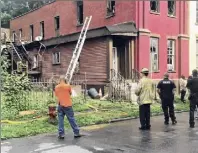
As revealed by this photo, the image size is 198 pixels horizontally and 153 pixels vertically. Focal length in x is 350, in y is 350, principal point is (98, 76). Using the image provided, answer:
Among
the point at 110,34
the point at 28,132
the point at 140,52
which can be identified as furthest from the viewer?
the point at 140,52

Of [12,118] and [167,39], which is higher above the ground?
[167,39]

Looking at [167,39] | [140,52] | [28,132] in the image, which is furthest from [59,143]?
[167,39]

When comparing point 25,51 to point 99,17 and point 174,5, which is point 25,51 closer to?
point 99,17

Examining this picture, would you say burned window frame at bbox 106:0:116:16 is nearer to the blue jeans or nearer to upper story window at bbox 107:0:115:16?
upper story window at bbox 107:0:115:16

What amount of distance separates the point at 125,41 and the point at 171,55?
4.27 m

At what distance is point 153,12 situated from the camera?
21000 mm

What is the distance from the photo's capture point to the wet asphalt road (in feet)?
24.9

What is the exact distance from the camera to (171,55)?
75.6 feet

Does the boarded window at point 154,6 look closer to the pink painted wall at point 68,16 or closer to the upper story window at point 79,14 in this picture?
the pink painted wall at point 68,16

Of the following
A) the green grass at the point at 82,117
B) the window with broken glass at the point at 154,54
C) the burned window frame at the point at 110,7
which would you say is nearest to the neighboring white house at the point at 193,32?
the window with broken glass at the point at 154,54

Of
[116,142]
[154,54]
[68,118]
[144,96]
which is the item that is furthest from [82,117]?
[154,54]

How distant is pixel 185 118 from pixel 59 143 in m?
6.43

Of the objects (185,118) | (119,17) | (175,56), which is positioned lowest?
(185,118)

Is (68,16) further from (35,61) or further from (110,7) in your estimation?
(110,7)
